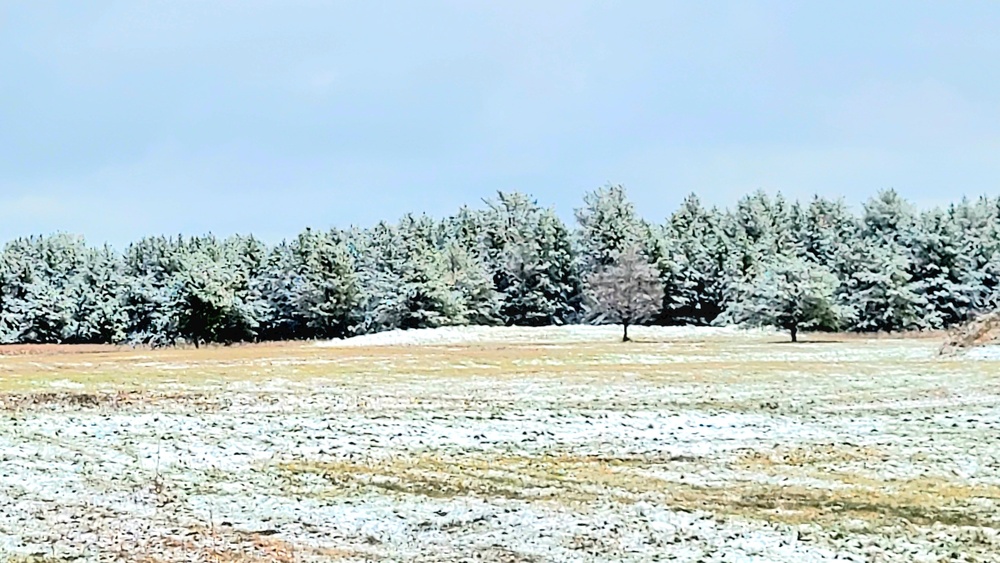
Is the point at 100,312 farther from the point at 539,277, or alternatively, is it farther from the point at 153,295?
the point at 539,277

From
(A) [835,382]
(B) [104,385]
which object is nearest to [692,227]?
(A) [835,382]

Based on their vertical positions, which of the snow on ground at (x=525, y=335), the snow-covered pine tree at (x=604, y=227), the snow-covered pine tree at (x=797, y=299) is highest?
the snow-covered pine tree at (x=604, y=227)

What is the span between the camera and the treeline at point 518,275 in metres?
82.8

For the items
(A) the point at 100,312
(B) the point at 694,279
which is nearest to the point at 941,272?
(B) the point at 694,279

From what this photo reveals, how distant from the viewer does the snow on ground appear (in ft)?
228

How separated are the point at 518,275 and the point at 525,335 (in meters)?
22.0

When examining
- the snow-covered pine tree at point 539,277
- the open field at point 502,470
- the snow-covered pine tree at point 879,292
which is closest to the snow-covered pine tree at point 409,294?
the snow-covered pine tree at point 539,277

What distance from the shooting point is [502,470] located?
14.4 meters

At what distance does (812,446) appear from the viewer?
17000 millimetres

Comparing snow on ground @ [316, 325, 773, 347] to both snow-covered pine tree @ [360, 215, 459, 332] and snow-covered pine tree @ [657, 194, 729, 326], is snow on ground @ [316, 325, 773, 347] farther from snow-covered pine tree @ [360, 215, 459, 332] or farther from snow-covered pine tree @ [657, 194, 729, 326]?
snow-covered pine tree @ [657, 194, 729, 326]

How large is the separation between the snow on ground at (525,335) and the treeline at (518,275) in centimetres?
769

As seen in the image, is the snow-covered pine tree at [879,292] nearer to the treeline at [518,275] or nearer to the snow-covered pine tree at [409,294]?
the treeline at [518,275]

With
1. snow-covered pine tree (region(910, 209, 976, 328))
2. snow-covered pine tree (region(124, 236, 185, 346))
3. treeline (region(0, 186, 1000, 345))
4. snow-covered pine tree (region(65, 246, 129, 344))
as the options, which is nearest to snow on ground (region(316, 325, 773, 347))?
treeline (region(0, 186, 1000, 345))

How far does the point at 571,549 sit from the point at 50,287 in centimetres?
10474
